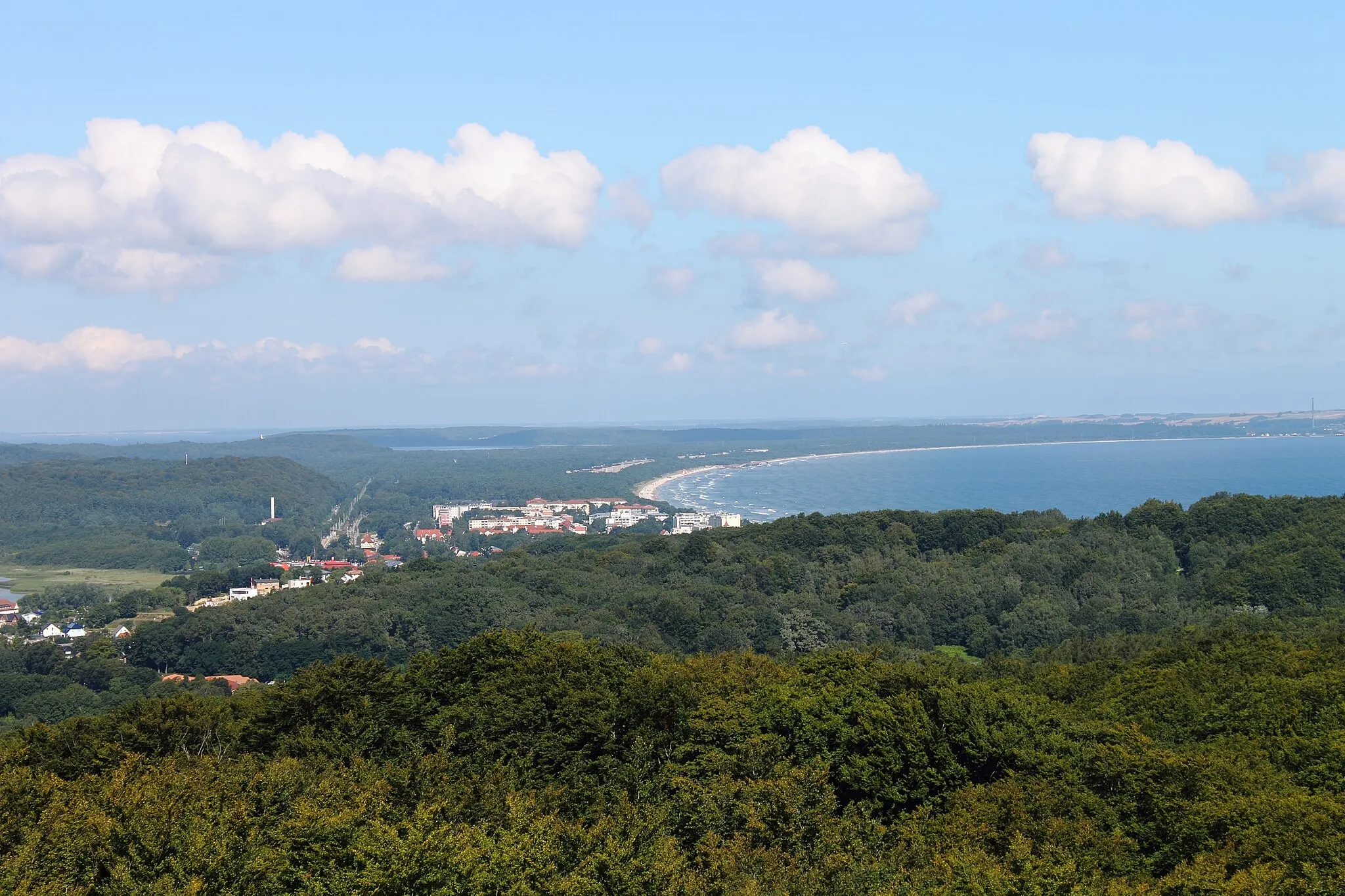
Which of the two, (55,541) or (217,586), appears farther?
(55,541)

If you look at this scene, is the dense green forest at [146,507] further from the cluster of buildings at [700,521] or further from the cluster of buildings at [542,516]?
the cluster of buildings at [700,521]

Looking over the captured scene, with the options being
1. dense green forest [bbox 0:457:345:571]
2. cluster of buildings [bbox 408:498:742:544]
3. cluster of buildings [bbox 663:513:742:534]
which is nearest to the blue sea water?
cluster of buildings [bbox 663:513:742:534]

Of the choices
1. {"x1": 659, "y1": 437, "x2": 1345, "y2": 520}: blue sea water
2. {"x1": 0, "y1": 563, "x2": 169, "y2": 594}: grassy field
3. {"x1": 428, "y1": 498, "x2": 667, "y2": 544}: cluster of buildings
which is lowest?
{"x1": 0, "y1": 563, "x2": 169, "y2": 594}: grassy field

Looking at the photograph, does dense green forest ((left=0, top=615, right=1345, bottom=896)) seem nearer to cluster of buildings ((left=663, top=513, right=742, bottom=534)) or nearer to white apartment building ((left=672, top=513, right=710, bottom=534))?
cluster of buildings ((left=663, top=513, right=742, bottom=534))

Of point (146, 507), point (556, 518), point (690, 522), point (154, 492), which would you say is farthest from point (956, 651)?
point (154, 492)

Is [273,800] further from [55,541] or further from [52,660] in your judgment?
[55,541]

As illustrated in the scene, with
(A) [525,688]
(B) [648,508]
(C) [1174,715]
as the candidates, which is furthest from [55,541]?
(C) [1174,715]
